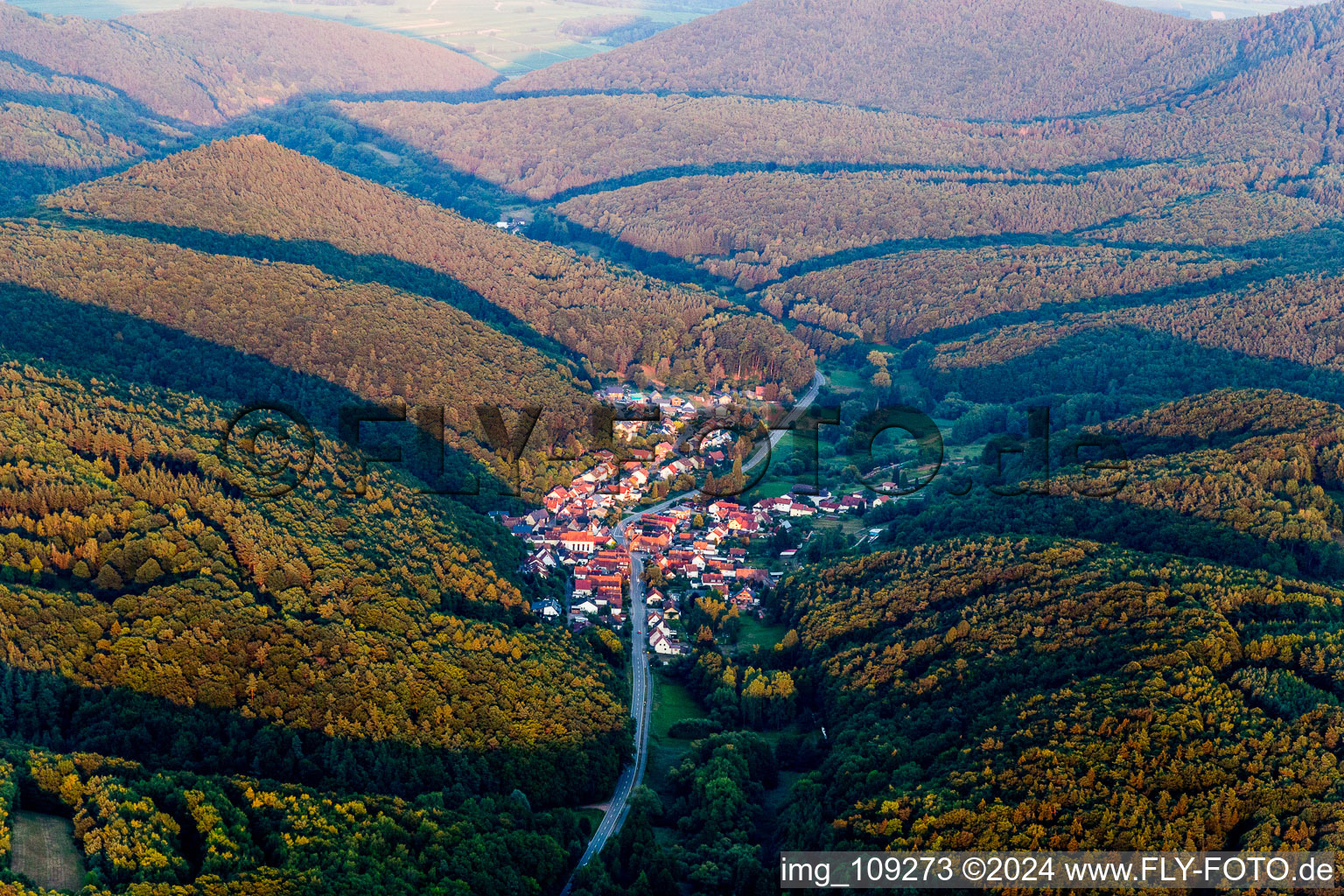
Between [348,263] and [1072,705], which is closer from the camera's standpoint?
[1072,705]

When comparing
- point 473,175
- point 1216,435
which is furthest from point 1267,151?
point 1216,435

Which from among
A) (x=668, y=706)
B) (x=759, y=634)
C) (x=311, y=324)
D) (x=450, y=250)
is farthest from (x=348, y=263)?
(x=668, y=706)

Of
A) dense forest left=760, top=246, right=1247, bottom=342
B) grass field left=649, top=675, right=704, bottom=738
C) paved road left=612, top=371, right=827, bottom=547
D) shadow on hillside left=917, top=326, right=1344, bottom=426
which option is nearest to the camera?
grass field left=649, top=675, right=704, bottom=738

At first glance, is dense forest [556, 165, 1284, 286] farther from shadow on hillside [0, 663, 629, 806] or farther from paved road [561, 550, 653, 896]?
shadow on hillside [0, 663, 629, 806]

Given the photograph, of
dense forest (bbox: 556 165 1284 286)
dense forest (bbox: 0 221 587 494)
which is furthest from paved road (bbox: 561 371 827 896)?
dense forest (bbox: 556 165 1284 286)

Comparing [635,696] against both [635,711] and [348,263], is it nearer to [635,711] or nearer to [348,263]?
[635,711]

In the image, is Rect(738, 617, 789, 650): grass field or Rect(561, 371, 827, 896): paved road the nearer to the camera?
Rect(561, 371, 827, 896): paved road

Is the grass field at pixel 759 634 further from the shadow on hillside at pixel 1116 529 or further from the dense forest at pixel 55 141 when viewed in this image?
the dense forest at pixel 55 141
